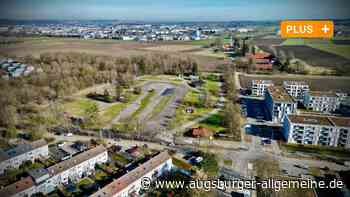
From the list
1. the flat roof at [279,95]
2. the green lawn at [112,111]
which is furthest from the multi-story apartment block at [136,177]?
the flat roof at [279,95]

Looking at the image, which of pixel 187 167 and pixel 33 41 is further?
pixel 33 41

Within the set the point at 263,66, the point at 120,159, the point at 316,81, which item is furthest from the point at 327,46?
the point at 120,159

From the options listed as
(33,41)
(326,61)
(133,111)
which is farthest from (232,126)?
(33,41)

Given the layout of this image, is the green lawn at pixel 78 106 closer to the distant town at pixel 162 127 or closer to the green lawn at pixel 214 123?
the distant town at pixel 162 127

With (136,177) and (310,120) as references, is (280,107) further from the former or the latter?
(136,177)

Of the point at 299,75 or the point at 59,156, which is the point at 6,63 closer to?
the point at 59,156

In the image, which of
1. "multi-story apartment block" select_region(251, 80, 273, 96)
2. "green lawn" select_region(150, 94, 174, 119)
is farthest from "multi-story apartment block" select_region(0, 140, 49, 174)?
"multi-story apartment block" select_region(251, 80, 273, 96)
